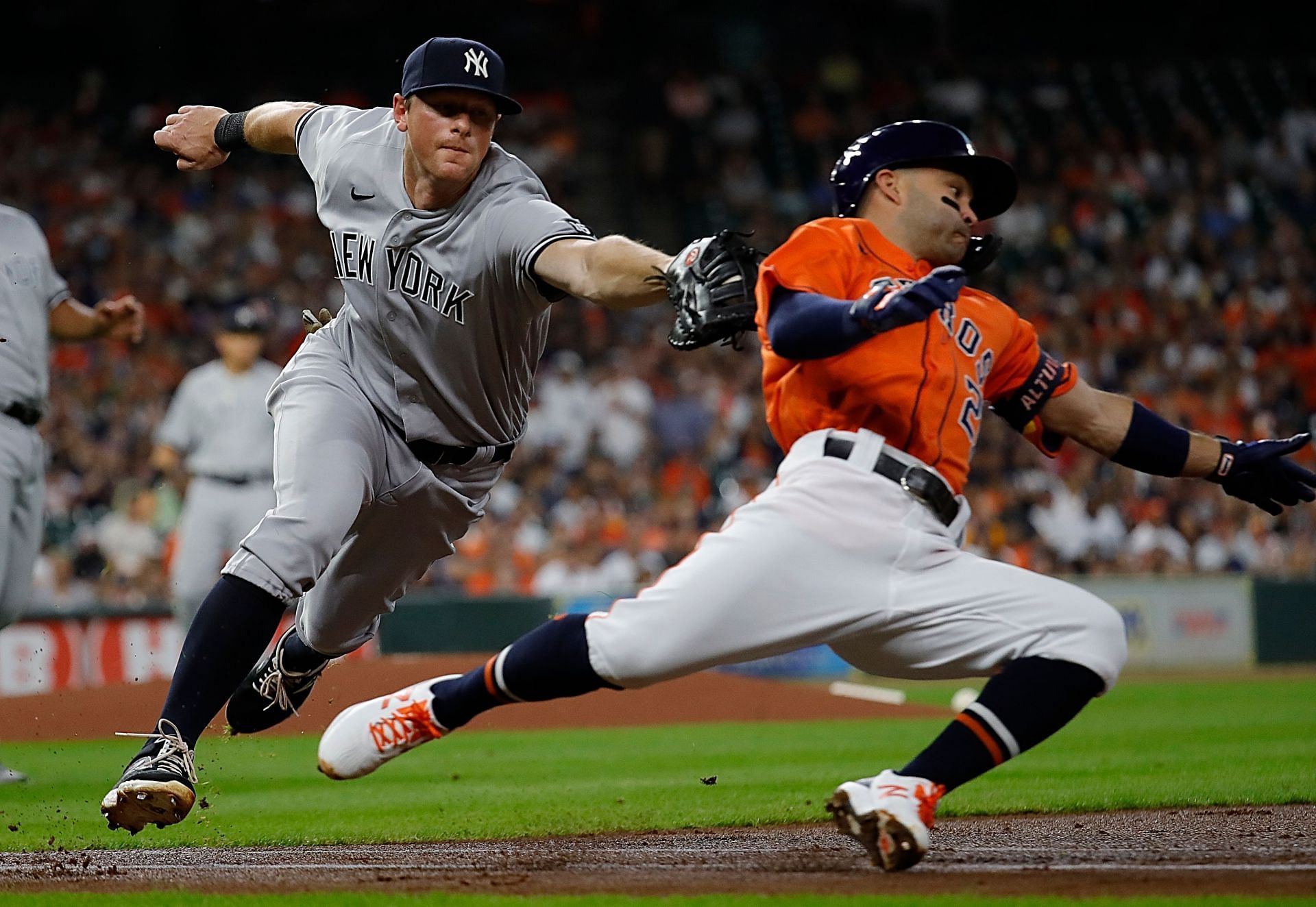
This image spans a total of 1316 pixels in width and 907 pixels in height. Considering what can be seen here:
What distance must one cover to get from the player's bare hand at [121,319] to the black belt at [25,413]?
43cm

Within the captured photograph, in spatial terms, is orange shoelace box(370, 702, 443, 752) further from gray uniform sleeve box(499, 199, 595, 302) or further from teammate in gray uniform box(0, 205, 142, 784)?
teammate in gray uniform box(0, 205, 142, 784)

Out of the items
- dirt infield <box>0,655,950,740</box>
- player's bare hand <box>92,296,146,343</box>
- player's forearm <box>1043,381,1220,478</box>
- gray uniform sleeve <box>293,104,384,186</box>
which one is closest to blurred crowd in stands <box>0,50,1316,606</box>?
dirt infield <box>0,655,950,740</box>

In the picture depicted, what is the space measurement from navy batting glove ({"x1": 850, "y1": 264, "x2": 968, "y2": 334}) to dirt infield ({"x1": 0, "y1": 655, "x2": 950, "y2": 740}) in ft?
18.9

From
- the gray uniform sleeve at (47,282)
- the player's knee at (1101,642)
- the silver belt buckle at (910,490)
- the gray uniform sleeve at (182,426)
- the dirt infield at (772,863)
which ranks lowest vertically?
the dirt infield at (772,863)

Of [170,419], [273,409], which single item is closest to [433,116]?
[273,409]

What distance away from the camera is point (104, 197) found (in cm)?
1788

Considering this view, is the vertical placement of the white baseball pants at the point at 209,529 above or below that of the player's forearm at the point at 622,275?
below

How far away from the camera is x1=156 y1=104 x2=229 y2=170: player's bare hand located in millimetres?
5383

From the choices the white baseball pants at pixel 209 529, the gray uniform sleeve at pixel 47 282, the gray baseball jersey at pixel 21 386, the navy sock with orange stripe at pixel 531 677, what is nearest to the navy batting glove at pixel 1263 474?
the navy sock with orange stripe at pixel 531 677

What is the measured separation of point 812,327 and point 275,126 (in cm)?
237

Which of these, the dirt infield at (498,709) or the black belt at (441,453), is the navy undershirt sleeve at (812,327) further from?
the dirt infield at (498,709)

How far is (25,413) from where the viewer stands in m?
6.27

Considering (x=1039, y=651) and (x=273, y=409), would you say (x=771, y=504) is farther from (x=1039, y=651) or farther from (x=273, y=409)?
(x=273, y=409)

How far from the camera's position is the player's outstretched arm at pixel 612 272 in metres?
3.85
